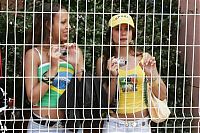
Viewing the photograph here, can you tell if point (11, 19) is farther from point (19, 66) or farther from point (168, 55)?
point (168, 55)

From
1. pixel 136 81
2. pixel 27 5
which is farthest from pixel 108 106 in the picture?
pixel 27 5

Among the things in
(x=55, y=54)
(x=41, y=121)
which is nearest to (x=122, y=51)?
(x=55, y=54)

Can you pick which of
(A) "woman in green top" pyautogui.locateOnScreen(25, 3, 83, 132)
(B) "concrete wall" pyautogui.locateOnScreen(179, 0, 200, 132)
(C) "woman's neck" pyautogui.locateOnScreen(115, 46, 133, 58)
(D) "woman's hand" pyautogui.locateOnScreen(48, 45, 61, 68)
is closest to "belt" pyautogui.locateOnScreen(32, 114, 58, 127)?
(A) "woman in green top" pyautogui.locateOnScreen(25, 3, 83, 132)

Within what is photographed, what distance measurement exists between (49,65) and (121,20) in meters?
0.67

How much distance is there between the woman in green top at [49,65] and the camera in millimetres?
4074

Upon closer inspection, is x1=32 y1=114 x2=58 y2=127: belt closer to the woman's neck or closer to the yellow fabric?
the yellow fabric

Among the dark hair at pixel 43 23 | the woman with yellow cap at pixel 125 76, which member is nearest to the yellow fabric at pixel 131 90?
the woman with yellow cap at pixel 125 76

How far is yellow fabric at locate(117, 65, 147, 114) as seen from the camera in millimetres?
4203

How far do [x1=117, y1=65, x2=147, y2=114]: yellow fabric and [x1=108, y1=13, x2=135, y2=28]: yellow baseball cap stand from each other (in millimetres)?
356

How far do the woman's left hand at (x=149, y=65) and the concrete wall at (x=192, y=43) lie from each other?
1.09 feet

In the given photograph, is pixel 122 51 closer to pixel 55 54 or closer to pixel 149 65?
pixel 149 65

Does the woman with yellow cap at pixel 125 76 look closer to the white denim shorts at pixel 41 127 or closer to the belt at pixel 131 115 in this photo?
the belt at pixel 131 115

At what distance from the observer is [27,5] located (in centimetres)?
429

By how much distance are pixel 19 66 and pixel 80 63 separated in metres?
0.52
